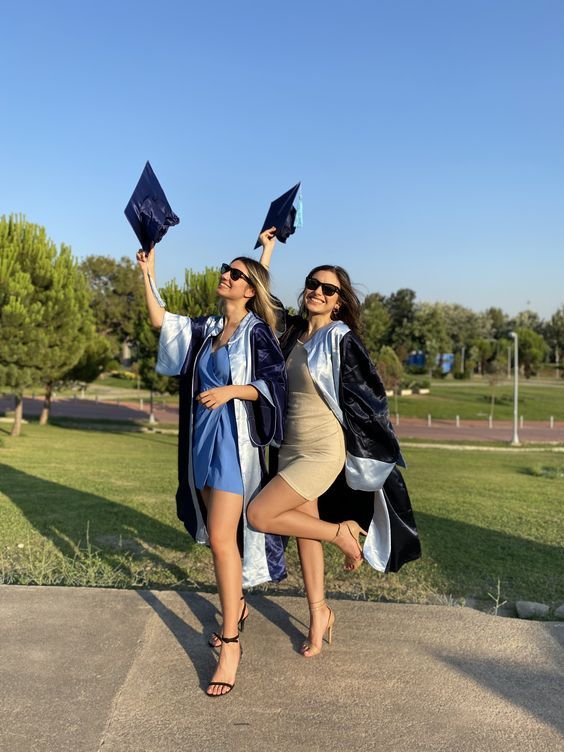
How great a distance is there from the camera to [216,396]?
8.77ft

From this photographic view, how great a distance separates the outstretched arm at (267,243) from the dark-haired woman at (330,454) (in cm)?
41

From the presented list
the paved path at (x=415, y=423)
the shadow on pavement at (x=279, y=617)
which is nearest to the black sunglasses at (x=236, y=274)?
the shadow on pavement at (x=279, y=617)

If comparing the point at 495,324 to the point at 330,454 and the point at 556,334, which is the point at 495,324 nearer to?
the point at 556,334

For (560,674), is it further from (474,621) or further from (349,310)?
(349,310)

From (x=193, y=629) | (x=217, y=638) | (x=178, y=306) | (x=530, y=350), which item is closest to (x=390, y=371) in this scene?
(x=178, y=306)

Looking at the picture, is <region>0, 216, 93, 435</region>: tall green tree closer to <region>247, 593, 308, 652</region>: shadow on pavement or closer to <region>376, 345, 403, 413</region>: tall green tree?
<region>247, 593, 308, 652</region>: shadow on pavement

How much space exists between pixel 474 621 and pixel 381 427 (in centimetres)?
105

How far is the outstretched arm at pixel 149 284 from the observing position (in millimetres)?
3072

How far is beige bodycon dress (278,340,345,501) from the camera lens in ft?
9.32

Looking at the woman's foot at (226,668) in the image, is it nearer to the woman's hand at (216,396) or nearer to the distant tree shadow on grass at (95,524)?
the woman's hand at (216,396)

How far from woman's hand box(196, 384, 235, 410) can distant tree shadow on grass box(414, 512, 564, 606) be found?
9.38 feet

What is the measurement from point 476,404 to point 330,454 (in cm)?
4359

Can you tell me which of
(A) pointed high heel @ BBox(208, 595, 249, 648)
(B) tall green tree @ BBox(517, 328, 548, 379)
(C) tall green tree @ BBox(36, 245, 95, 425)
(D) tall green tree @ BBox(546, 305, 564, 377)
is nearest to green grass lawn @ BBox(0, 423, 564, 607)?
(A) pointed high heel @ BBox(208, 595, 249, 648)

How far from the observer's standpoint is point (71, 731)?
2.11 meters
